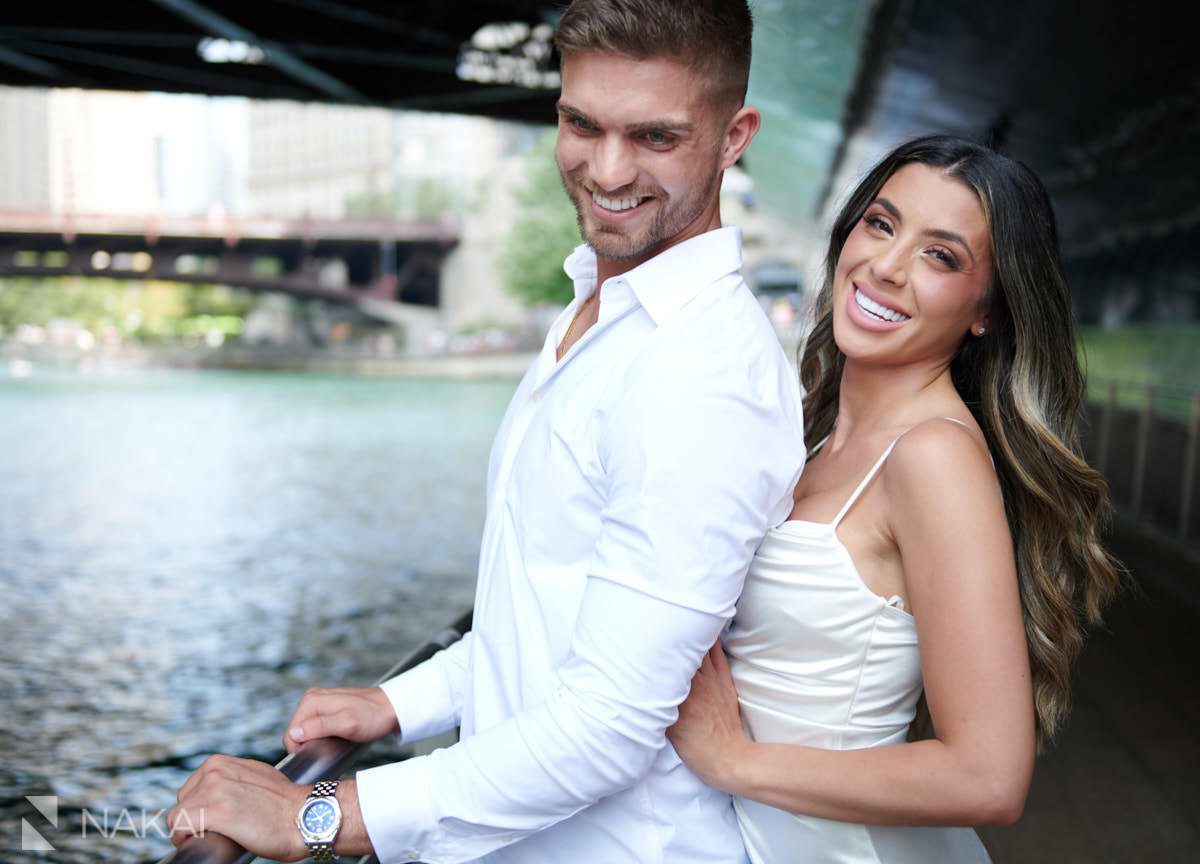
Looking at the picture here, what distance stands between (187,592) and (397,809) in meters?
11.2

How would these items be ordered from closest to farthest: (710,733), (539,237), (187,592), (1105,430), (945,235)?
1. (710,733)
2. (945,235)
3. (1105,430)
4. (187,592)
5. (539,237)

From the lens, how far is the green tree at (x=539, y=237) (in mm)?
52719

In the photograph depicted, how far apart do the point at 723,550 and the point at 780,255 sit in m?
60.5

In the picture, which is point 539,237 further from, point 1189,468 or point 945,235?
point 945,235

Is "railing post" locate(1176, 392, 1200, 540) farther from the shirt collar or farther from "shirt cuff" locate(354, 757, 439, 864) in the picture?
"shirt cuff" locate(354, 757, 439, 864)

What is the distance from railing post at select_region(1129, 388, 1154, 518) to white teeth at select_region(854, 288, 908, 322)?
8.23 m

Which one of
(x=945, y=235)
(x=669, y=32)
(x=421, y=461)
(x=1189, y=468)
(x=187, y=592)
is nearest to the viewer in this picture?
(x=669, y=32)

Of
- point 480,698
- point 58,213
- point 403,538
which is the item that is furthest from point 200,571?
point 58,213

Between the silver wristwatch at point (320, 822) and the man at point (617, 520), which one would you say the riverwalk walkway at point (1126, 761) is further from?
the silver wristwatch at point (320, 822)

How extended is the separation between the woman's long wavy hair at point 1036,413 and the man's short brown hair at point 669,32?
0.41 meters

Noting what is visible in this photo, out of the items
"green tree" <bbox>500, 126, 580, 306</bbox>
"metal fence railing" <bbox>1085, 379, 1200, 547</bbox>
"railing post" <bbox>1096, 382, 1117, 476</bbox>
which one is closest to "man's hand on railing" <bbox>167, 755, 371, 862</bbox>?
"metal fence railing" <bbox>1085, 379, 1200, 547</bbox>

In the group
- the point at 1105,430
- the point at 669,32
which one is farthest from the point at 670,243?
the point at 1105,430

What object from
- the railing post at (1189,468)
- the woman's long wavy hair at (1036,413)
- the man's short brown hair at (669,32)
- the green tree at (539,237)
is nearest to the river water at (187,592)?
the man's short brown hair at (669,32)

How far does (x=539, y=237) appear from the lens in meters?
53.3
